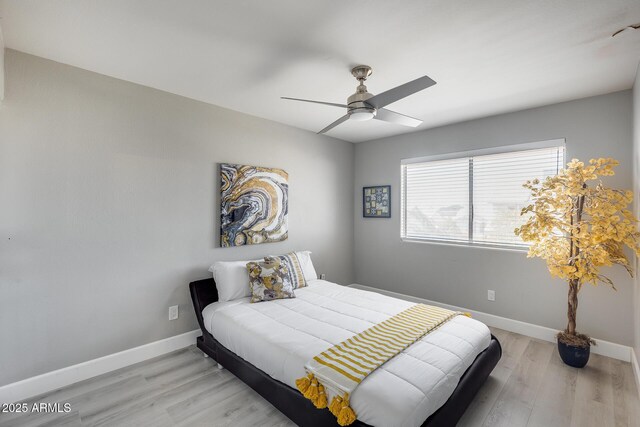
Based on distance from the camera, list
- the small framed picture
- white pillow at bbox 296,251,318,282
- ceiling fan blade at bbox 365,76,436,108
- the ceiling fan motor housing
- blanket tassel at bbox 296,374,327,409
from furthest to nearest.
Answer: the small framed picture < white pillow at bbox 296,251,318,282 < the ceiling fan motor housing < ceiling fan blade at bbox 365,76,436,108 < blanket tassel at bbox 296,374,327,409

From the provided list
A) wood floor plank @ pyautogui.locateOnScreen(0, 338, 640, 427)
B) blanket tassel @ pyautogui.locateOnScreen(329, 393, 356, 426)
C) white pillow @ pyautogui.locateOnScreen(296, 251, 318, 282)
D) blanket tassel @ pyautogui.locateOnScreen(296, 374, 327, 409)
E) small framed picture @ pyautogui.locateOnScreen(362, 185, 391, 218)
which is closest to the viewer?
blanket tassel @ pyautogui.locateOnScreen(329, 393, 356, 426)

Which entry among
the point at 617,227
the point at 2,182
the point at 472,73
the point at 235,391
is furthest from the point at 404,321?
the point at 2,182

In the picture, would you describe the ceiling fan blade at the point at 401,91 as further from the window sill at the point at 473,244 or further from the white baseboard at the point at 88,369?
the white baseboard at the point at 88,369

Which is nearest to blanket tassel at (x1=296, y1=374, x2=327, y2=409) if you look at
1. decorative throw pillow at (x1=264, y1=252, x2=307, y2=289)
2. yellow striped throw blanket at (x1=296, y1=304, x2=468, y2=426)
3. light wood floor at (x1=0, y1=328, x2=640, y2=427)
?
yellow striped throw blanket at (x1=296, y1=304, x2=468, y2=426)

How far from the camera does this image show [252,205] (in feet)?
11.2

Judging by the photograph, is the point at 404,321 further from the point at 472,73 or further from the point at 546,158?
the point at 546,158

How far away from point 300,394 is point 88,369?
6.25 feet

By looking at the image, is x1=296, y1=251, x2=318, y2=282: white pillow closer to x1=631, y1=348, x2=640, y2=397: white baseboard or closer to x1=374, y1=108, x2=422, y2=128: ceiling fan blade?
x1=374, y1=108, x2=422, y2=128: ceiling fan blade

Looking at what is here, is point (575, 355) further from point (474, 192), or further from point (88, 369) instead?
point (88, 369)

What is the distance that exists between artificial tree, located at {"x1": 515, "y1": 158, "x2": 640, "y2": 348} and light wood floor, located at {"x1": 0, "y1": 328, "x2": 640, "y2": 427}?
356 millimetres

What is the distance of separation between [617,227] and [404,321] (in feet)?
5.99

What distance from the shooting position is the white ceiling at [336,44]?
1.64 meters

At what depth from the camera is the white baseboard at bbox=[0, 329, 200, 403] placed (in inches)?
82.2

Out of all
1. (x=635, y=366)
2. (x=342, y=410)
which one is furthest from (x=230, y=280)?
(x=635, y=366)
